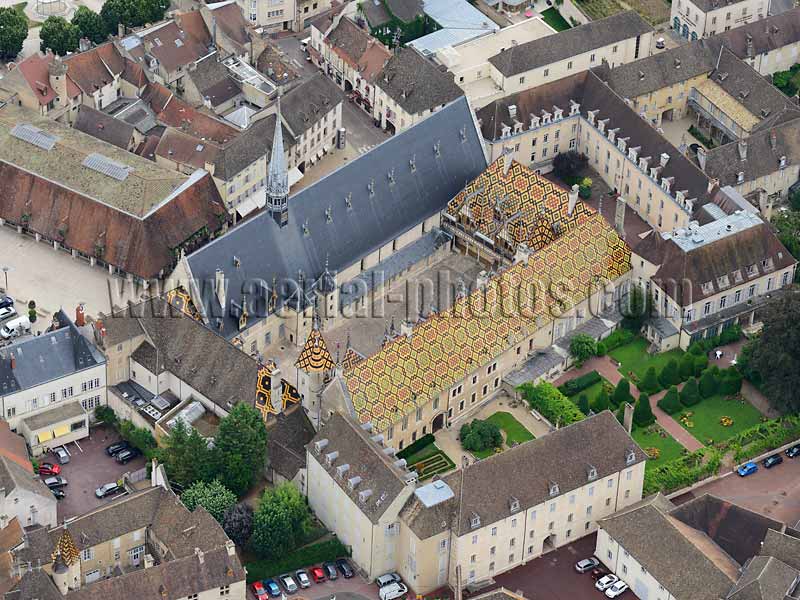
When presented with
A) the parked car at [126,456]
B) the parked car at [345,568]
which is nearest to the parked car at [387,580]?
the parked car at [345,568]

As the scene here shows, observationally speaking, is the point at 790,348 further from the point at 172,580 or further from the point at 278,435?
the point at 172,580

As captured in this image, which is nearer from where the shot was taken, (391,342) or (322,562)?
(322,562)

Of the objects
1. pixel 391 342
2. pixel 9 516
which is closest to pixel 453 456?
pixel 391 342

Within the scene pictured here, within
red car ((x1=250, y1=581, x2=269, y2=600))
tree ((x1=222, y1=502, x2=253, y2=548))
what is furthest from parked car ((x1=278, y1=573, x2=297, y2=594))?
tree ((x1=222, y1=502, x2=253, y2=548))

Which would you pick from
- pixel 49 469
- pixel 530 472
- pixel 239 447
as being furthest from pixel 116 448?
pixel 530 472

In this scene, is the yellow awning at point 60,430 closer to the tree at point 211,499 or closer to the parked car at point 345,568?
the tree at point 211,499

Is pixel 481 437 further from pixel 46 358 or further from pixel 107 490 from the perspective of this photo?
pixel 46 358

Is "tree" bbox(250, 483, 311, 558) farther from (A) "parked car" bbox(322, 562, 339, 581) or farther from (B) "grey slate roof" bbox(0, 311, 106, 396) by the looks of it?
(B) "grey slate roof" bbox(0, 311, 106, 396)
